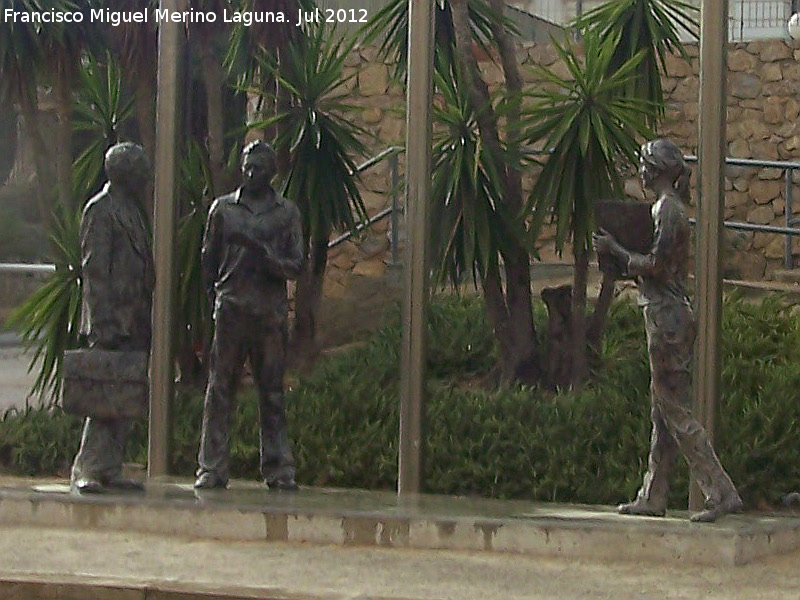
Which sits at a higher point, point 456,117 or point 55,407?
point 456,117

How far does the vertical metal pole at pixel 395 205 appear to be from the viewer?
973cm

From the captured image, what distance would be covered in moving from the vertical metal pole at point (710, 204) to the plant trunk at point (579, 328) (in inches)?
42.4

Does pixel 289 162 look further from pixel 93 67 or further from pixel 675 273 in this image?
pixel 675 273

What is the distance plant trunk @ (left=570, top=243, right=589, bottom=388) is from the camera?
937 cm

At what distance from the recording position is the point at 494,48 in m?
9.66

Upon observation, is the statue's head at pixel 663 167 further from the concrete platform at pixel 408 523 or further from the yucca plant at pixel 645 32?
the yucca plant at pixel 645 32

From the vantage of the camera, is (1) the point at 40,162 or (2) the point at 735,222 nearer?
(2) the point at 735,222

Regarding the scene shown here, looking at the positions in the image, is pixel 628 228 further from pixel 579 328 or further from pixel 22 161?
pixel 22 161

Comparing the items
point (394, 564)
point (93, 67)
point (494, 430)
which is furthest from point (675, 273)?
point (93, 67)

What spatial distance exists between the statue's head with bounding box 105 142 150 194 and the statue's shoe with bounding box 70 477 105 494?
1.35 meters

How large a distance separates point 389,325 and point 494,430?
3.57 ft

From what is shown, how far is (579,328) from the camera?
31.1 feet

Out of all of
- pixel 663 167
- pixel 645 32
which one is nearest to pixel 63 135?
pixel 645 32

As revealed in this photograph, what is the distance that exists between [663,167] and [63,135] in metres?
4.64
